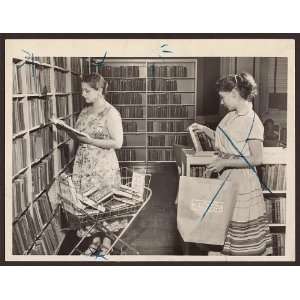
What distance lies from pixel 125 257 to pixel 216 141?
0.95m

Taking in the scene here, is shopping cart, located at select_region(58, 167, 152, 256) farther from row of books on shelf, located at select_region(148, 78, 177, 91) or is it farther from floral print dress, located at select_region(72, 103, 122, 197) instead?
row of books on shelf, located at select_region(148, 78, 177, 91)

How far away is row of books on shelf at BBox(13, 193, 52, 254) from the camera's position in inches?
134

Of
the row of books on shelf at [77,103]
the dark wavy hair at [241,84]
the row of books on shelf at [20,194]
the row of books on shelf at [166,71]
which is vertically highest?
the row of books on shelf at [166,71]

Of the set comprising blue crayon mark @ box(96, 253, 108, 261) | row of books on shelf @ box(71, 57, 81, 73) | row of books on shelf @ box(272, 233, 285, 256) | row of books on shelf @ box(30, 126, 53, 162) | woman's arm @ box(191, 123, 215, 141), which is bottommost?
blue crayon mark @ box(96, 253, 108, 261)

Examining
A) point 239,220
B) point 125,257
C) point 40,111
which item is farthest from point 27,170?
point 239,220

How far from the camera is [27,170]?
3.38m

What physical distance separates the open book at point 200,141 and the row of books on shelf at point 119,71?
0.51 m

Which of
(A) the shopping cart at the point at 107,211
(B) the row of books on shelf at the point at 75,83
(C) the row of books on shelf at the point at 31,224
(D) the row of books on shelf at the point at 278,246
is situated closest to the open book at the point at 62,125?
(B) the row of books on shelf at the point at 75,83

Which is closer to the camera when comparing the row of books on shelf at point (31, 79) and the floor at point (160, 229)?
the row of books on shelf at point (31, 79)

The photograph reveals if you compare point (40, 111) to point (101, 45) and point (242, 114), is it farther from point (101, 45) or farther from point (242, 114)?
point (242, 114)

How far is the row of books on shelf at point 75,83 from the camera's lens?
3.37m

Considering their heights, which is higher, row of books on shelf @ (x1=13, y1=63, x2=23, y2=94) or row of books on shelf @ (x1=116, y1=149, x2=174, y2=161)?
row of books on shelf @ (x1=13, y1=63, x2=23, y2=94)

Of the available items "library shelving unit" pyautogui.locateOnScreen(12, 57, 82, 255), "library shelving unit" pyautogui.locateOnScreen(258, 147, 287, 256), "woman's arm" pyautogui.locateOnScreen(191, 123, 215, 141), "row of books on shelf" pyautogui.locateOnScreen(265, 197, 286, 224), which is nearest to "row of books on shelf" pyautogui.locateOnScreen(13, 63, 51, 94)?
"library shelving unit" pyautogui.locateOnScreen(12, 57, 82, 255)

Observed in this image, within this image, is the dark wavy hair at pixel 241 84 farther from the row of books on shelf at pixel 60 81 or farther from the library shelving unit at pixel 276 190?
the row of books on shelf at pixel 60 81
